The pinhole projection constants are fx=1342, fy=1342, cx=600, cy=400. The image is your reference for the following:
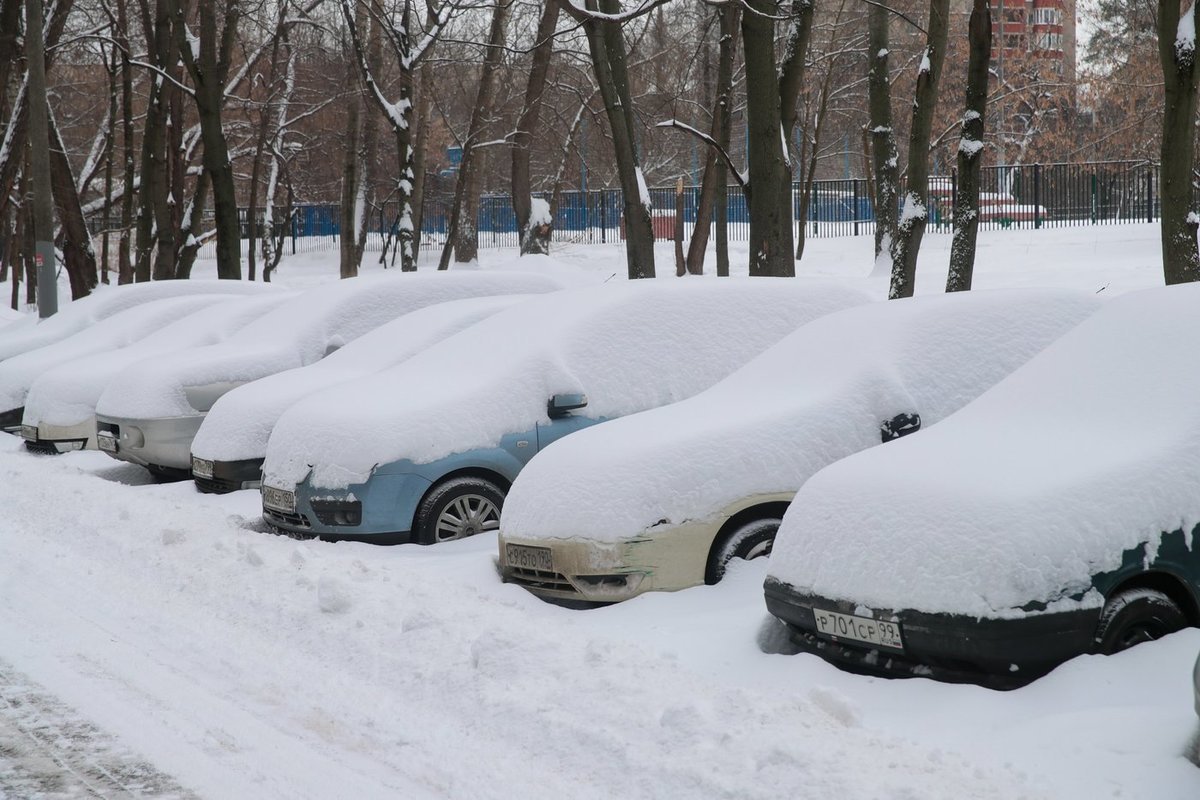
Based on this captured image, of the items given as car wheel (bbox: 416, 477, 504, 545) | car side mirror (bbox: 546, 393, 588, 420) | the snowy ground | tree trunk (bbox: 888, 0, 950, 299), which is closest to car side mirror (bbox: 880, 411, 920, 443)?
the snowy ground

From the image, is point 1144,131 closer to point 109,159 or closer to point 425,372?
point 109,159

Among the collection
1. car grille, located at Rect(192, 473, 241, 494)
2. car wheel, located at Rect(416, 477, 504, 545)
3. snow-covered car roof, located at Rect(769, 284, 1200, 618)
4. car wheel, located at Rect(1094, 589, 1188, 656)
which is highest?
snow-covered car roof, located at Rect(769, 284, 1200, 618)

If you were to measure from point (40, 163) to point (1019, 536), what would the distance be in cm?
1963

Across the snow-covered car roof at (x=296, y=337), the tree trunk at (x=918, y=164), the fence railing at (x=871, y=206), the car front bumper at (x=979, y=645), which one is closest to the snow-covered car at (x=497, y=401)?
the snow-covered car roof at (x=296, y=337)

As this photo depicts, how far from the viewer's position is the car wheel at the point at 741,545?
6391 mm

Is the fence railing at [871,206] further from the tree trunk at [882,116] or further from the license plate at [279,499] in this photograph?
the license plate at [279,499]

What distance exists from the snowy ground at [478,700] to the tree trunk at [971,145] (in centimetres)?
701

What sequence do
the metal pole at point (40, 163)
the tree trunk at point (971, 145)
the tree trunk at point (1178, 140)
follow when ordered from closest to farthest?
the tree trunk at point (1178, 140) → the tree trunk at point (971, 145) → the metal pole at point (40, 163)

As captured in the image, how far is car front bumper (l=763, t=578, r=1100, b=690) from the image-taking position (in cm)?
454

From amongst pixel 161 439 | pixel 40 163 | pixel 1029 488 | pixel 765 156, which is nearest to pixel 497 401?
pixel 1029 488

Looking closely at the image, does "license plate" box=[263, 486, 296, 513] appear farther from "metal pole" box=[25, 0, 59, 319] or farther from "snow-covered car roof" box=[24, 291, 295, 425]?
"metal pole" box=[25, 0, 59, 319]

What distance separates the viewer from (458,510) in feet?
26.5

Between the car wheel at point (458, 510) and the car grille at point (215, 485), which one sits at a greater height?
the car wheel at point (458, 510)

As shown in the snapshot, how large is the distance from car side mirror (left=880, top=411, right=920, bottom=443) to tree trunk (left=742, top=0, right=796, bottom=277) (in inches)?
258
